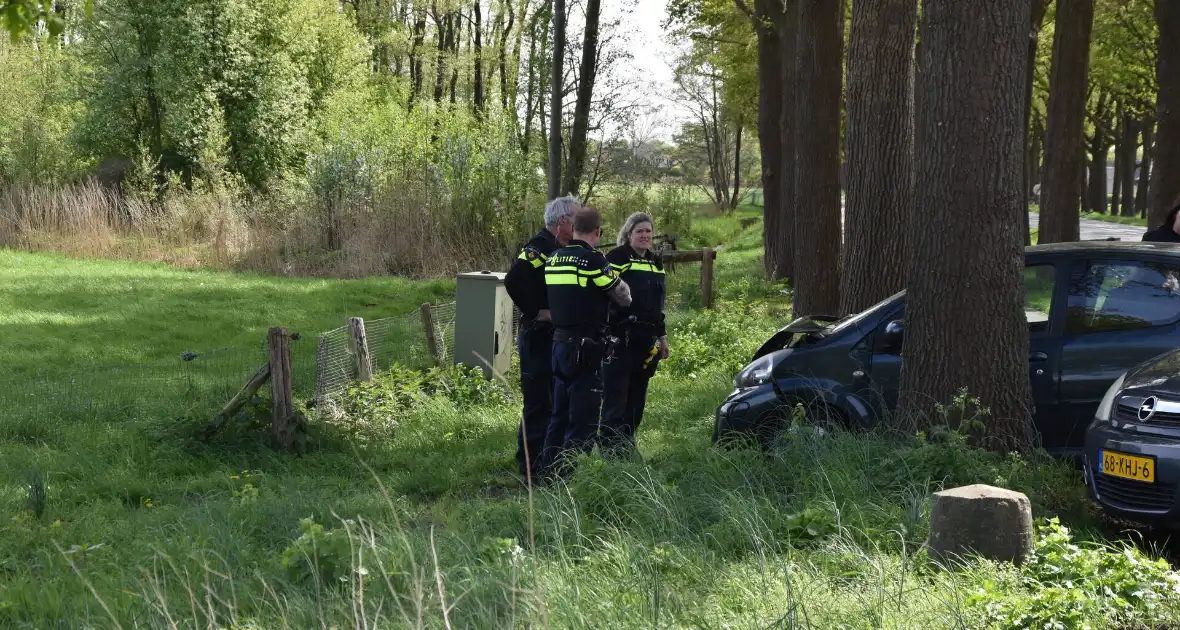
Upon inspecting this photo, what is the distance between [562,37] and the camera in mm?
17562

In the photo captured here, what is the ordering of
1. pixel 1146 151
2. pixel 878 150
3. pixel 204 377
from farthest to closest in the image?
1. pixel 1146 151
2. pixel 204 377
3. pixel 878 150

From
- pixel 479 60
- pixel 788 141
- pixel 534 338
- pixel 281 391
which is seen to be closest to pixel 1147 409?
pixel 534 338

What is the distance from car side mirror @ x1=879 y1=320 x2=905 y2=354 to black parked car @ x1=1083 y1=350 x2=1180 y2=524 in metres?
1.67

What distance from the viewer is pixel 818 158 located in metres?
15.1

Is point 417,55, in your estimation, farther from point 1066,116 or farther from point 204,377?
point 204,377

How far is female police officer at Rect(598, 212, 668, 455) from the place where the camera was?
27.3 ft

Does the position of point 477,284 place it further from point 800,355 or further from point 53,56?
point 53,56

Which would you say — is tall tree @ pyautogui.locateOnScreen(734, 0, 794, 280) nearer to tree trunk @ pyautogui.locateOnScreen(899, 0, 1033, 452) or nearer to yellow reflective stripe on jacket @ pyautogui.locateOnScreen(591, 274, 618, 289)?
yellow reflective stripe on jacket @ pyautogui.locateOnScreen(591, 274, 618, 289)

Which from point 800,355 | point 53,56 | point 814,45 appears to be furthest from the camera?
point 53,56

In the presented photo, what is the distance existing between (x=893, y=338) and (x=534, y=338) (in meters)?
2.60

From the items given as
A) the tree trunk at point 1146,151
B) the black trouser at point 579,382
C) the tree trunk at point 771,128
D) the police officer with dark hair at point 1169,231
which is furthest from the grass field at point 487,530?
the tree trunk at point 1146,151

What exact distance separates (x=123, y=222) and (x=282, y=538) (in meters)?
22.9

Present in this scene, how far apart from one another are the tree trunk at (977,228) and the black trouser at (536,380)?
276 centimetres

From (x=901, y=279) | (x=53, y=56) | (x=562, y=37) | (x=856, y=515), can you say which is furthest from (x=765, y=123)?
(x=53, y=56)
